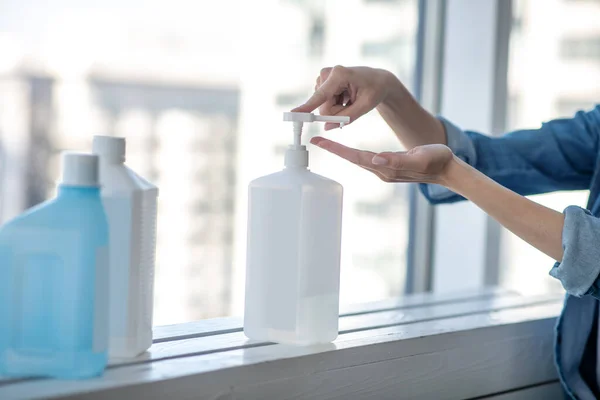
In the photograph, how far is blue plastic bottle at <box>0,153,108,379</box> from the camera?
0.71m

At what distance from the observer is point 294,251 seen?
855 mm

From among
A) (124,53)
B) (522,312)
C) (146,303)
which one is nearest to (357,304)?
(522,312)

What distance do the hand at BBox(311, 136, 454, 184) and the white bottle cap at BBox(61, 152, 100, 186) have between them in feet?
0.93

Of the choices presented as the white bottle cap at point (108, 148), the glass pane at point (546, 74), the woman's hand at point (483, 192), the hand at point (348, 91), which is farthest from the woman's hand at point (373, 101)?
the glass pane at point (546, 74)

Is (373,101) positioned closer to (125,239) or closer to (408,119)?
(408,119)

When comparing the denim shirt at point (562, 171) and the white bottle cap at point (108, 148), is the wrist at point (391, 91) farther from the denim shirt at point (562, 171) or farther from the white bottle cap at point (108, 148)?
the white bottle cap at point (108, 148)

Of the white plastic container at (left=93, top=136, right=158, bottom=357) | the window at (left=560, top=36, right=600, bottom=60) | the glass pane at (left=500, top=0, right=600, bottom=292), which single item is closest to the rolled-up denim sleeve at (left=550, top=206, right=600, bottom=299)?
the white plastic container at (left=93, top=136, right=158, bottom=357)

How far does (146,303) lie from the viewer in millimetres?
807

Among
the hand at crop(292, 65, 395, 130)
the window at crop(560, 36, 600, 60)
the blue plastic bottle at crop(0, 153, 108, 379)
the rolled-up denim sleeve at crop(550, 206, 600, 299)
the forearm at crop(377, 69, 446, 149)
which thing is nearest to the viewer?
the blue plastic bottle at crop(0, 153, 108, 379)

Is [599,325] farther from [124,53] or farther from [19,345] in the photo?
[124,53]

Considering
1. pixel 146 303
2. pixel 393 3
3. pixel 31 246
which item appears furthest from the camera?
pixel 393 3

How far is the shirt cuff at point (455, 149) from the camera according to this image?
1.15m

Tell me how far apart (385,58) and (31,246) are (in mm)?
1332

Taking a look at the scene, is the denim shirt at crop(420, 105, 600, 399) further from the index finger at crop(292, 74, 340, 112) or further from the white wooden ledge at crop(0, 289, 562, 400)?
the index finger at crop(292, 74, 340, 112)
